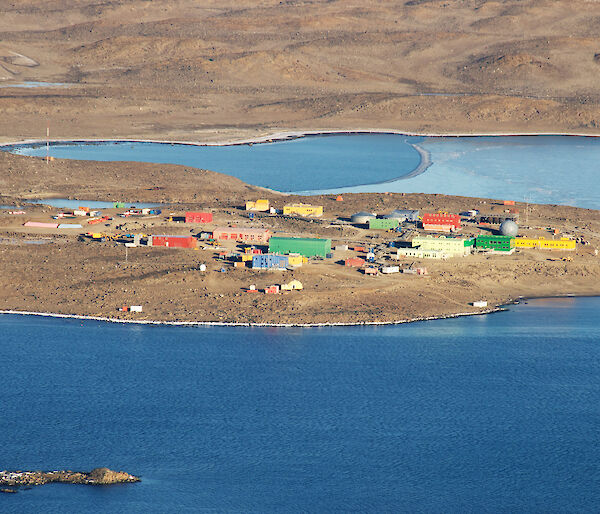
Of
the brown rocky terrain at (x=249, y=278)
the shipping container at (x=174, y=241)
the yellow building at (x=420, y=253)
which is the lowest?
the brown rocky terrain at (x=249, y=278)

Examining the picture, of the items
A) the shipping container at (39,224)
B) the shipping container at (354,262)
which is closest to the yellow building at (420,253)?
the shipping container at (354,262)

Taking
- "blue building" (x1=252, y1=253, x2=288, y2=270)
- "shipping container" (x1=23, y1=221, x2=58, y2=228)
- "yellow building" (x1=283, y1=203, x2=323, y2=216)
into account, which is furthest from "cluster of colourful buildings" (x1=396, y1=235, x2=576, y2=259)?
"shipping container" (x1=23, y1=221, x2=58, y2=228)

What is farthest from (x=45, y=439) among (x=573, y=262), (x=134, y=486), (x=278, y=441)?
(x=573, y=262)

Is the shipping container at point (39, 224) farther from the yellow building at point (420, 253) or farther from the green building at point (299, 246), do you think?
the yellow building at point (420, 253)

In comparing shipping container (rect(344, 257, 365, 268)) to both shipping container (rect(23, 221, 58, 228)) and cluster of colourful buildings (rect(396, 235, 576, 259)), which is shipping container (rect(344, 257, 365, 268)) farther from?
shipping container (rect(23, 221, 58, 228))

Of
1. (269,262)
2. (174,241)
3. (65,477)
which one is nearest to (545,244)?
(269,262)
